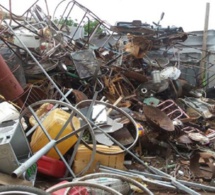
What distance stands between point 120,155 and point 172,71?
436 centimetres

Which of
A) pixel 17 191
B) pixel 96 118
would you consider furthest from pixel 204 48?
pixel 17 191

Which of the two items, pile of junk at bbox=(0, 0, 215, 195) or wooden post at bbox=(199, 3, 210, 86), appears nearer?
pile of junk at bbox=(0, 0, 215, 195)

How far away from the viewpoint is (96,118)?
4395 millimetres

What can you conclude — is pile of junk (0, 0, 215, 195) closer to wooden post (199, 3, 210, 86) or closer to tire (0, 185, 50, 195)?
tire (0, 185, 50, 195)

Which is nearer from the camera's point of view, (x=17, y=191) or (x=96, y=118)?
(x=17, y=191)

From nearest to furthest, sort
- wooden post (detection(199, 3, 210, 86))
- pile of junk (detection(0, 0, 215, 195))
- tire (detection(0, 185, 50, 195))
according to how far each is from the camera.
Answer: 1. tire (detection(0, 185, 50, 195))
2. pile of junk (detection(0, 0, 215, 195))
3. wooden post (detection(199, 3, 210, 86))

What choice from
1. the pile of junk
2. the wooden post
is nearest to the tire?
the pile of junk

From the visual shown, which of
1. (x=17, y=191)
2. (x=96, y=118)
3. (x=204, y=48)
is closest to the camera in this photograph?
(x=17, y=191)

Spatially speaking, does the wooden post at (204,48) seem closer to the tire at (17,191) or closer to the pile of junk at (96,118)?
the pile of junk at (96,118)

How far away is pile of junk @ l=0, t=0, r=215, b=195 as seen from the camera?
3291 millimetres

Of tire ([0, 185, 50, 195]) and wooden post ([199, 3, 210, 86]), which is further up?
tire ([0, 185, 50, 195])

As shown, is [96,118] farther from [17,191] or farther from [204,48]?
[204,48]

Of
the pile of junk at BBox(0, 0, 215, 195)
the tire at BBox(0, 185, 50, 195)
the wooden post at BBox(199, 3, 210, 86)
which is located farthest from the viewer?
the wooden post at BBox(199, 3, 210, 86)

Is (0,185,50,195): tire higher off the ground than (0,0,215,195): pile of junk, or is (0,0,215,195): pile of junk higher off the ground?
(0,185,50,195): tire
